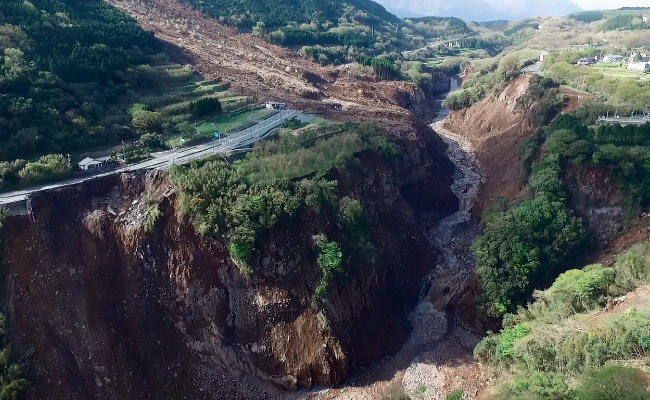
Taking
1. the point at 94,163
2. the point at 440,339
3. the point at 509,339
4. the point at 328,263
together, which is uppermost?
the point at 94,163

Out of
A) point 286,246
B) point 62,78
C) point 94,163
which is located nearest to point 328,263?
point 286,246

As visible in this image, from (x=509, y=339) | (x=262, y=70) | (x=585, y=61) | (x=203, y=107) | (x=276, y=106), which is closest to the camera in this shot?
(x=509, y=339)

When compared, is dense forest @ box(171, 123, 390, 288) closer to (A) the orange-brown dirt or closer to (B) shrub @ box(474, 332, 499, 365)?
(B) shrub @ box(474, 332, 499, 365)

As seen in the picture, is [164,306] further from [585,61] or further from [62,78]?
[585,61]

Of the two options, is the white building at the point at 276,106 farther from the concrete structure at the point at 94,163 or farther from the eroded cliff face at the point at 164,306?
the eroded cliff face at the point at 164,306

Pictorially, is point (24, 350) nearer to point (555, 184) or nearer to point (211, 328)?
point (211, 328)

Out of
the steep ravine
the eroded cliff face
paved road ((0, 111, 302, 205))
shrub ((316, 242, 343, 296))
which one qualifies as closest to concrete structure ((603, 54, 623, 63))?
the steep ravine
